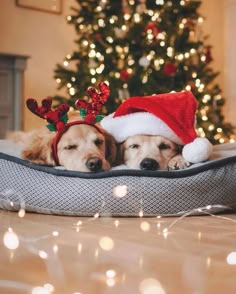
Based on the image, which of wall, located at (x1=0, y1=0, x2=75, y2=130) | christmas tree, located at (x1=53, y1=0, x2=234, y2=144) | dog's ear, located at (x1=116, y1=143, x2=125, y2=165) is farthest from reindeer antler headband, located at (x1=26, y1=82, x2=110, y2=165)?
wall, located at (x1=0, y1=0, x2=75, y2=130)

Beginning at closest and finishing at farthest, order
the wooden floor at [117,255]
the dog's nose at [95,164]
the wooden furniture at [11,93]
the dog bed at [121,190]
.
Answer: the wooden floor at [117,255]
the dog bed at [121,190]
the dog's nose at [95,164]
the wooden furniture at [11,93]

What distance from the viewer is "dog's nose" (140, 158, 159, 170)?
5.04 feet

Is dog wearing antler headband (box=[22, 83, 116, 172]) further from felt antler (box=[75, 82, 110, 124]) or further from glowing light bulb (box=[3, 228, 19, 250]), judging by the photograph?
glowing light bulb (box=[3, 228, 19, 250])

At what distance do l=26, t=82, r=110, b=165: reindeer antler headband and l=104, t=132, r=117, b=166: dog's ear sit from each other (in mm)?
53

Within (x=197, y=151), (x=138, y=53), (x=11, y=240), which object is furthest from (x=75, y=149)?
(x=138, y=53)

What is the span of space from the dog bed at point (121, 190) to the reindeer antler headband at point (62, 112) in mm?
172

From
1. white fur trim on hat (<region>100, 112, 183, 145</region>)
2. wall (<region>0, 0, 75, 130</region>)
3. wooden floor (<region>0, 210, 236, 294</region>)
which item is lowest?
wooden floor (<region>0, 210, 236, 294</region>)

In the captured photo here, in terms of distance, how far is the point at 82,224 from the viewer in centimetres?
130

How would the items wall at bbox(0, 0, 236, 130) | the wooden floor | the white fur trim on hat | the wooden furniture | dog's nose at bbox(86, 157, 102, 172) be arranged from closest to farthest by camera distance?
the wooden floor
dog's nose at bbox(86, 157, 102, 172)
the white fur trim on hat
the wooden furniture
wall at bbox(0, 0, 236, 130)

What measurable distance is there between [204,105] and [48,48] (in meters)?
1.34

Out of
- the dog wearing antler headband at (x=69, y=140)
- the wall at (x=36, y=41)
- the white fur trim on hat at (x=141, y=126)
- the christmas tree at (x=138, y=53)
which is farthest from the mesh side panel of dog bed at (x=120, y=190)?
the wall at (x=36, y=41)

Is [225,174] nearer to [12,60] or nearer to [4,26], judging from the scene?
[12,60]

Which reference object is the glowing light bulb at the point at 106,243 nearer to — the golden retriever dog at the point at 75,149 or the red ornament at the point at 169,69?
the golden retriever dog at the point at 75,149

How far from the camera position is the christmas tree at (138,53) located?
3289 mm
